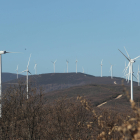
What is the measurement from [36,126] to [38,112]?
2.23 m

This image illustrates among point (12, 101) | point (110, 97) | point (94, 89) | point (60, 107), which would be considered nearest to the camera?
point (60, 107)

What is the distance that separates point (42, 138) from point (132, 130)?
32650mm

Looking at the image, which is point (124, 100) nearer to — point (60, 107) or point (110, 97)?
point (110, 97)

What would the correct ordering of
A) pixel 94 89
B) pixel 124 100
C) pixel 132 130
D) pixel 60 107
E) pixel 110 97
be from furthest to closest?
pixel 94 89
pixel 110 97
pixel 124 100
pixel 60 107
pixel 132 130

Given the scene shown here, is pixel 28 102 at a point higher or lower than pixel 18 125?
higher

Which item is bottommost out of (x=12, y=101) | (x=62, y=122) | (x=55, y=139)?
(x=55, y=139)

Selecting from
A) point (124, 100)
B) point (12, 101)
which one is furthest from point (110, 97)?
point (12, 101)

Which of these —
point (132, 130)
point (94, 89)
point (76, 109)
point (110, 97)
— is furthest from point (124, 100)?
point (132, 130)

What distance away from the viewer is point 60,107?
39688 mm

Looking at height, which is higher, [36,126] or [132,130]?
[132,130]

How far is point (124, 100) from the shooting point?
362 feet

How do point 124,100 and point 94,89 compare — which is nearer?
point 124,100

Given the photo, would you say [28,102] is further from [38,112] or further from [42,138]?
[42,138]

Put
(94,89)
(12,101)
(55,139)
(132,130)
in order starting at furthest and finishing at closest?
(94,89), (12,101), (55,139), (132,130)
